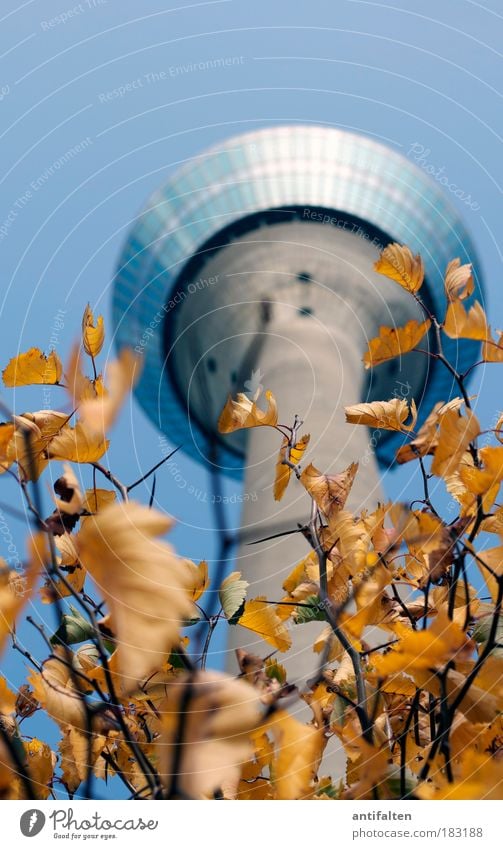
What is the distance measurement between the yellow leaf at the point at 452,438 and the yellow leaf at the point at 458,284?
0.27m

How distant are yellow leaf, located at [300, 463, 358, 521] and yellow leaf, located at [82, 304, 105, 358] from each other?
0.50 meters

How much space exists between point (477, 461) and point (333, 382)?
8.98m

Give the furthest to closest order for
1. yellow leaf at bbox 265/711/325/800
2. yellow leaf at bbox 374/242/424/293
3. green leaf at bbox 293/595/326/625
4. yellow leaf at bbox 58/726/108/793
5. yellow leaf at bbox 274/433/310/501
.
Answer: yellow leaf at bbox 274/433/310/501
green leaf at bbox 293/595/326/625
yellow leaf at bbox 374/242/424/293
yellow leaf at bbox 58/726/108/793
yellow leaf at bbox 265/711/325/800

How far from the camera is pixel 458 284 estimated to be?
1.17 metres

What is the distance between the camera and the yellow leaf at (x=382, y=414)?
1323 mm

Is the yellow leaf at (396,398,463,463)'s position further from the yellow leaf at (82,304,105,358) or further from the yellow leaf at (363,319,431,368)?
the yellow leaf at (82,304,105,358)

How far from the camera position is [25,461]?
0.93 metres

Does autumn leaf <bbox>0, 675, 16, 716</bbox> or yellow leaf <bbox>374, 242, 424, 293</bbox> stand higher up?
yellow leaf <bbox>374, 242, 424, 293</bbox>

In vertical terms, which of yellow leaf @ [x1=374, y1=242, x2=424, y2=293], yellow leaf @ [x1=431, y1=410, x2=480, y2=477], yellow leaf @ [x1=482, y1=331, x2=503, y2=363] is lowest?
yellow leaf @ [x1=431, y1=410, x2=480, y2=477]

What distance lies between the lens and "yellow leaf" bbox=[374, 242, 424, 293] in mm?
1137

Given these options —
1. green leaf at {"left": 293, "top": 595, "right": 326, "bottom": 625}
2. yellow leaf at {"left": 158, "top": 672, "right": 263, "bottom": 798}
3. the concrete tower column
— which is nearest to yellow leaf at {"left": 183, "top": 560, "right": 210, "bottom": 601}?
green leaf at {"left": 293, "top": 595, "right": 326, "bottom": 625}

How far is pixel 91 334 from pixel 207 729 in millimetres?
560

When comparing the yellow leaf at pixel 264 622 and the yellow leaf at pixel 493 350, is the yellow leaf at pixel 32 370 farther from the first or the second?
the yellow leaf at pixel 493 350

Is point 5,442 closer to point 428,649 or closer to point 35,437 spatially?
point 35,437
